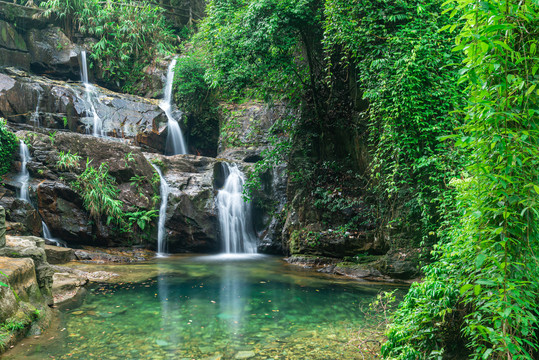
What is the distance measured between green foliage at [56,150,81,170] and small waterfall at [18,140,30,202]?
91 centimetres

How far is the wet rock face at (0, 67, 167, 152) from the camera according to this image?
1419 centimetres

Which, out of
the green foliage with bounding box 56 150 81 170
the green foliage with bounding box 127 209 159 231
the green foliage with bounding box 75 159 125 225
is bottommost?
the green foliage with bounding box 127 209 159 231

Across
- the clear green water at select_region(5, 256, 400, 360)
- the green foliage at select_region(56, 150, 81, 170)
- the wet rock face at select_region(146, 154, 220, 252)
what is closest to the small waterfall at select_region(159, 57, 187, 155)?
the wet rock face at select_region(146, 154, 220, 252)

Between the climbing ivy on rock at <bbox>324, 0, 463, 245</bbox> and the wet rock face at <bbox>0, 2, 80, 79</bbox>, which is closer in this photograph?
the climbing ivy on rock at <bbox>324, 0, 463, 245</bbox>

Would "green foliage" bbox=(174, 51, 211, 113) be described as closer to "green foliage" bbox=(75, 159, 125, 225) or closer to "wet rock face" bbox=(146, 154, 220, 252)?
"wet rock face" bbox=(146, 154, 220, 252)

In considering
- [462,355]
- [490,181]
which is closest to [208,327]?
[462,355]

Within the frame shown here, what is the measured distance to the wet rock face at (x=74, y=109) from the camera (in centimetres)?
1419

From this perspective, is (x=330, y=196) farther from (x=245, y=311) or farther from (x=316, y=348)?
(x=316, y=348)

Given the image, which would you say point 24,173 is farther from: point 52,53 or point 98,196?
point 52,53

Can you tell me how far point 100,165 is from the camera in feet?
39.2

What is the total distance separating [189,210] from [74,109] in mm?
7222

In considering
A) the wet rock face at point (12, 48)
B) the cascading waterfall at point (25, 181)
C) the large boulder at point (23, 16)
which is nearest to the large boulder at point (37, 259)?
the cascading waterfall at point (25, 181)

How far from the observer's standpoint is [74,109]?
50.2ft

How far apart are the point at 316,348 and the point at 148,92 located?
61.7 feet
